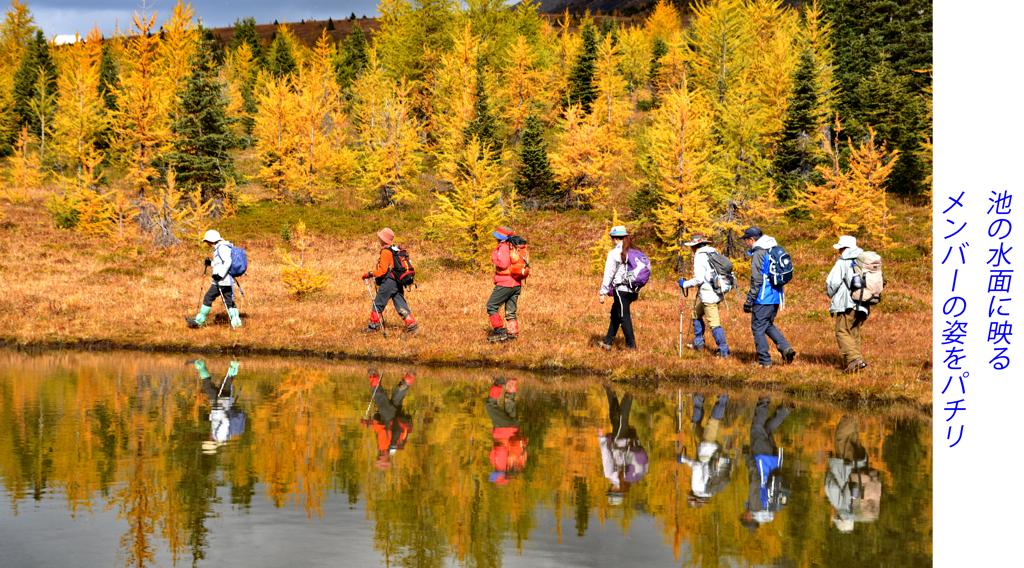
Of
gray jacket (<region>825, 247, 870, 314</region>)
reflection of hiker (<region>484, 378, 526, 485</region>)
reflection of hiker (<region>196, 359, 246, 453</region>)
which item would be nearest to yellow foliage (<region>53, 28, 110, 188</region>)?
reflection of hiker (<region>196, 359, 246, 453</region>)

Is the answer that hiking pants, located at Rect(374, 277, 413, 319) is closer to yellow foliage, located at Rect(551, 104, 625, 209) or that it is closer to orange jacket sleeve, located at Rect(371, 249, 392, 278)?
orange jacket sleeve, located at Rect(371, 249, 392, 278)

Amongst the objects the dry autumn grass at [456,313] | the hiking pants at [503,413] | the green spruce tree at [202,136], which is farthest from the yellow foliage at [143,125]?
the hiking pants at [503,413]

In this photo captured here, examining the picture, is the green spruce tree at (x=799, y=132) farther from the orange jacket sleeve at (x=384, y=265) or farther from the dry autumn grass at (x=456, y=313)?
the orange jacket sleeve at (x=384, y=265)

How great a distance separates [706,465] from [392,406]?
14.0 feet

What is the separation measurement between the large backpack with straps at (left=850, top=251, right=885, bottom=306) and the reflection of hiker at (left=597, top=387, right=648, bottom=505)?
427 cm

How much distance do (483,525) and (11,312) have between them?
17226 mm

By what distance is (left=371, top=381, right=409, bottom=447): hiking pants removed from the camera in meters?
8.48

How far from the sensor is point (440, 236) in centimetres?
3281

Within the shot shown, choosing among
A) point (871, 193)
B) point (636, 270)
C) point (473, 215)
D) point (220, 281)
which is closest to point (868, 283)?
point (636, 270)

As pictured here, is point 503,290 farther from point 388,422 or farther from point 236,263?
point 388,422

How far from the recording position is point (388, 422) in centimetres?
888

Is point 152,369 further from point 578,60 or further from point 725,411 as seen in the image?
point 578,60

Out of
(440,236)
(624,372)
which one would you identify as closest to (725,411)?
(624,372)

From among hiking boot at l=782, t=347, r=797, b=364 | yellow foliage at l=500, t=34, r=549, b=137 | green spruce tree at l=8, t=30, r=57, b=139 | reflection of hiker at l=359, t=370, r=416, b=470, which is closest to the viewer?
reflection of hiker at l=359, t=370, r=416, b=470
